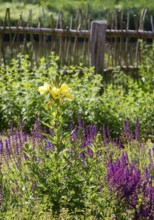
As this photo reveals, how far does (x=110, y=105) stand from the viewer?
273 inches

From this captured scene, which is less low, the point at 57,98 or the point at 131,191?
the point at 57,98

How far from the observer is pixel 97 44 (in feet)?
26.9

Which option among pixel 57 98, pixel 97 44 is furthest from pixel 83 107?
pixel 57 98

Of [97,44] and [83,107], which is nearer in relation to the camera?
[83,107]

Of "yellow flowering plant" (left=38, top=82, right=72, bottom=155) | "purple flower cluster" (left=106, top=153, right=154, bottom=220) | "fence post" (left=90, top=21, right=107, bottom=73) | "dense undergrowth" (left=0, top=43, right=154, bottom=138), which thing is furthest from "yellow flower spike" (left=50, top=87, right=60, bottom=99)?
"fence post" (left=90, top=21, right=107, bottom=73)

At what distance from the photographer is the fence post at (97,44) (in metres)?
8.14

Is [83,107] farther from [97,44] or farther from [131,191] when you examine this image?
[131,191]

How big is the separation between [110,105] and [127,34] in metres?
2.01

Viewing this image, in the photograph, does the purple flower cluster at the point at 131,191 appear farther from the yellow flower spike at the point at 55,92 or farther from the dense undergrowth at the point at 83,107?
the dense undergrowth at the point at 83,107

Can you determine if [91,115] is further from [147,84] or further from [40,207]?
[40,207]

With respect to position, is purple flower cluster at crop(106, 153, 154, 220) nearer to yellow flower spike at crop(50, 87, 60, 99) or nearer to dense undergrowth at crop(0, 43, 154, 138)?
yellow flower spike at crop(50, 87, 60, 99)

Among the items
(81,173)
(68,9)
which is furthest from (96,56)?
(68,9)

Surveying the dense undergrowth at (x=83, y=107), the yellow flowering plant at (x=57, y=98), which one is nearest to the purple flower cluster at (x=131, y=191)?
the yellow flowering plant at (x=57, y=98)

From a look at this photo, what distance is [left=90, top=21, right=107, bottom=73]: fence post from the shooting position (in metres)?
8.14
